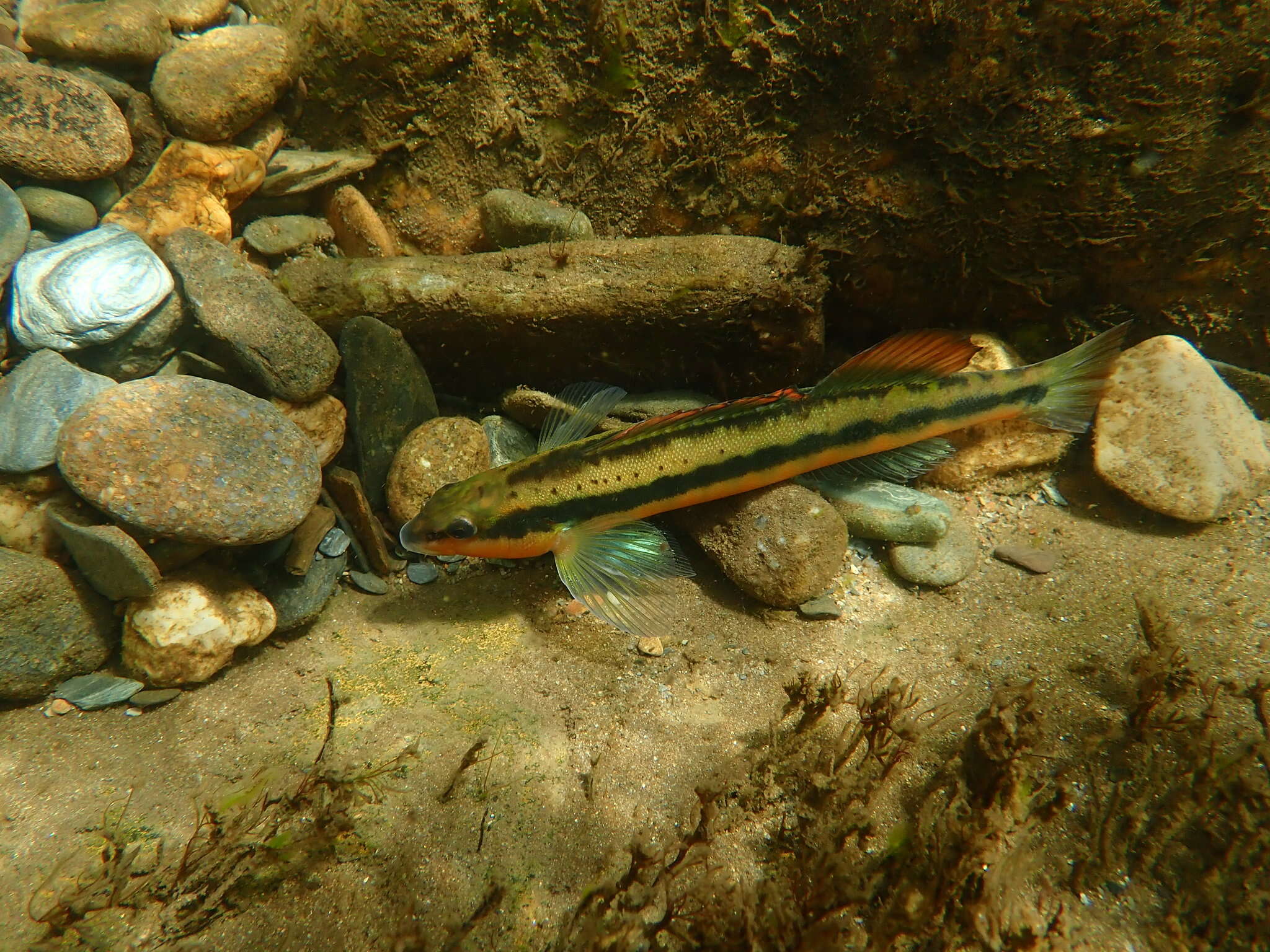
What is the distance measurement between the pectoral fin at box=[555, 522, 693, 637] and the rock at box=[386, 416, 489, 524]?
964mm

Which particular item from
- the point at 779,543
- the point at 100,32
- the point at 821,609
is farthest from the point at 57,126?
the point at 821,609

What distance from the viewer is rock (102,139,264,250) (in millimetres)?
3805

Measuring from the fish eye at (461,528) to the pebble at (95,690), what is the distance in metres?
1.85

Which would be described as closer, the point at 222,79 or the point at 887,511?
the point at 887,511

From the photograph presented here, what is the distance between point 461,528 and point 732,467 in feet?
5.42

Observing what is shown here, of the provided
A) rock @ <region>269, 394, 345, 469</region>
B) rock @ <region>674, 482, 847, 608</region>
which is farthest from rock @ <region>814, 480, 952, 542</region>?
rock @ <region>269, 394, 345, 469</region>

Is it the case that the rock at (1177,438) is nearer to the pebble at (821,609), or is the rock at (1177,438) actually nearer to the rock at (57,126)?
the pebble at (821,609)

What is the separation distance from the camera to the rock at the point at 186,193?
380 cm

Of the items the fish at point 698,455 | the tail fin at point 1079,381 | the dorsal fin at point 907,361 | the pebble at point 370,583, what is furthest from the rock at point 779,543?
the pebble at point 370,583

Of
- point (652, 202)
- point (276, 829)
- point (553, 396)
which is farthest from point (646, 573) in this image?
point (652, 202)

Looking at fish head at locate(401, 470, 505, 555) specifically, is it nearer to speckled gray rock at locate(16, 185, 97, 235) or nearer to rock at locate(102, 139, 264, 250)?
rock at locate(102, 139, 264, 250)

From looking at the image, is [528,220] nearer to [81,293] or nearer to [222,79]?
[222,79]

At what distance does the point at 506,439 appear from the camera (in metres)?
4.21

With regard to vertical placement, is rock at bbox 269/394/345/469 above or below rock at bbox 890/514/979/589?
above
